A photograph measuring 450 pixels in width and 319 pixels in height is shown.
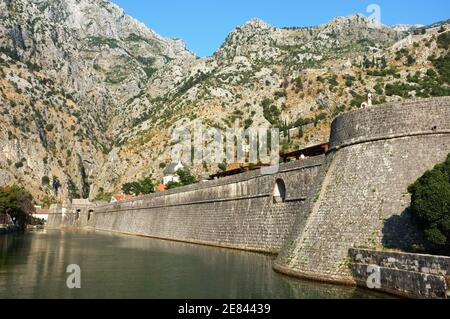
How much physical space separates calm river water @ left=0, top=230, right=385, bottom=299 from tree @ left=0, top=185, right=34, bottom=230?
5097 centimetres

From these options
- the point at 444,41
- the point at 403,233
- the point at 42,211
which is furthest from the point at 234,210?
the point at 42,211

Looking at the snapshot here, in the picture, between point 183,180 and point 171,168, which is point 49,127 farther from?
point 183,180

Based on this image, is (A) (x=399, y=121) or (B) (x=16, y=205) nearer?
(A) (x=399, y=121)

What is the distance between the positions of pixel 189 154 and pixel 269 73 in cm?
3499

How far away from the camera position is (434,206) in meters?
17.2

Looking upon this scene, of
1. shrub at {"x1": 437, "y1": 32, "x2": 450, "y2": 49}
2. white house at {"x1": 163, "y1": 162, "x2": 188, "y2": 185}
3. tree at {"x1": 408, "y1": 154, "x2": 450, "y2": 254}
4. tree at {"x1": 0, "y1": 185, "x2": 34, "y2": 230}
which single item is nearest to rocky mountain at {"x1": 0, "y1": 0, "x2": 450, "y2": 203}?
shrub at {"x1": 437, "y1": 32, "x2": 450, "y2": 49}

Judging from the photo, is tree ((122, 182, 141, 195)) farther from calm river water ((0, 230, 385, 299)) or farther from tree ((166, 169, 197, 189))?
Result: calm river water ((0, 230, 385, 299))

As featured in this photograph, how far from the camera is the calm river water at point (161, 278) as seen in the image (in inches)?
749

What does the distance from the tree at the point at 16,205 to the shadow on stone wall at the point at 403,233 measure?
250 ft

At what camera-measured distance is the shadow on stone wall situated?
60.7ft

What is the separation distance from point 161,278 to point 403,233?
1239 centimetres
